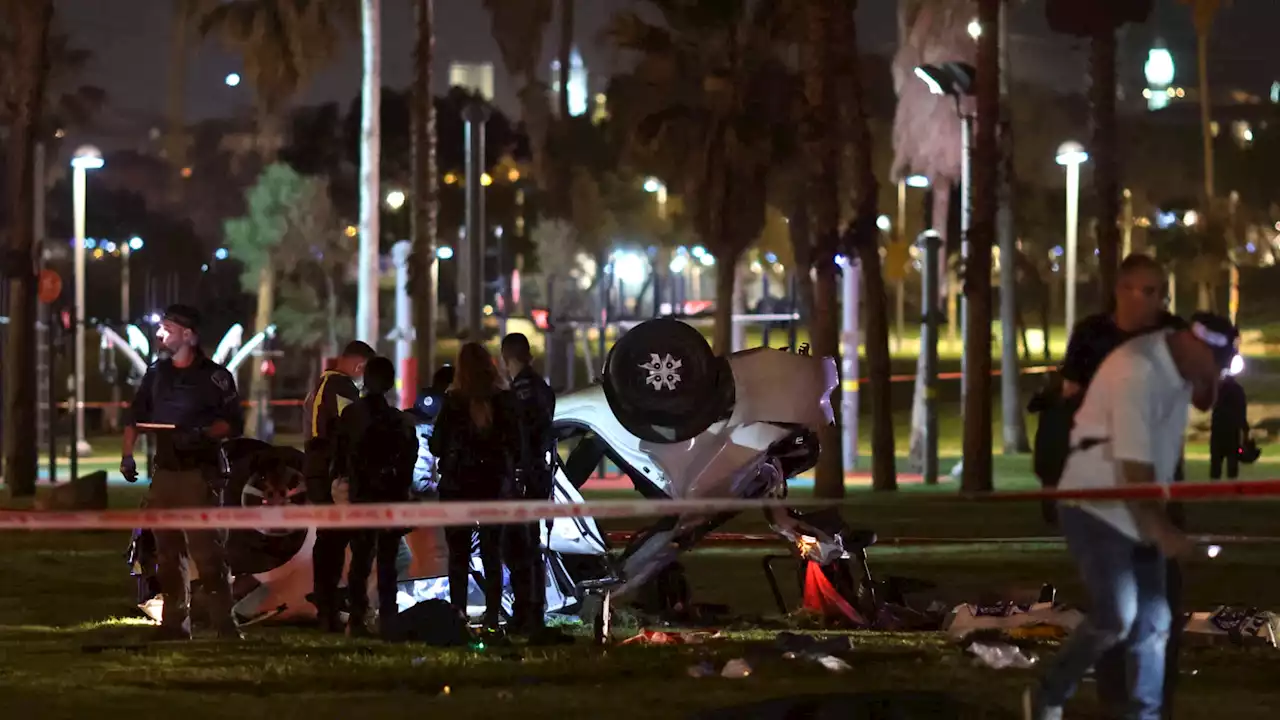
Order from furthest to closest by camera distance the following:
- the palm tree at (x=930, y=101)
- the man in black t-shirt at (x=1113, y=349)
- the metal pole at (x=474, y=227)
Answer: the palm tree at (x=930, y=101)
the metal pole at (x=474, y=227)
the man in black t-shirt at (x=1113, y=349)

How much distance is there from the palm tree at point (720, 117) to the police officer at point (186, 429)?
21000mm

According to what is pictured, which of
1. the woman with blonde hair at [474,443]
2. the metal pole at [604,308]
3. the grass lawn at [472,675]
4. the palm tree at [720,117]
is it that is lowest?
the grass lawn at [472,675]

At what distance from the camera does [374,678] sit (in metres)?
9.08

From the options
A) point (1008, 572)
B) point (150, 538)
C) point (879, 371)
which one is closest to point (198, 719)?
point (150, 538)

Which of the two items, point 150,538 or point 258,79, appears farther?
point 258,79

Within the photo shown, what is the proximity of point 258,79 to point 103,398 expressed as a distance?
2428 cm

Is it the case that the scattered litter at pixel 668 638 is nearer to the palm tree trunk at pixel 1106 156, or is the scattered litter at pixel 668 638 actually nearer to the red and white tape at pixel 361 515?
the red and white tape at pixel 361 515

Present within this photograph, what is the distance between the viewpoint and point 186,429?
9.90 metres

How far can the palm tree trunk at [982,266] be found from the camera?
22.8 m

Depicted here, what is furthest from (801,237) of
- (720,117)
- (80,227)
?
(80,227)

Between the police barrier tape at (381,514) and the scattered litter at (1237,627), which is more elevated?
the police barrier tape at (381,514)

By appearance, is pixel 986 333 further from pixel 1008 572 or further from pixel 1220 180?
pixel 1220 180

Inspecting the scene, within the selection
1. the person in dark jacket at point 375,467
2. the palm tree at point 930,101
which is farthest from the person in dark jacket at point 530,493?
the palm tree at point 930,101

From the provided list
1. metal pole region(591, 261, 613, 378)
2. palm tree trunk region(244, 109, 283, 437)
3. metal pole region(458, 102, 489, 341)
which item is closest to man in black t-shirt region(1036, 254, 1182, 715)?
metal pole region(458, 102, 489, 341)
